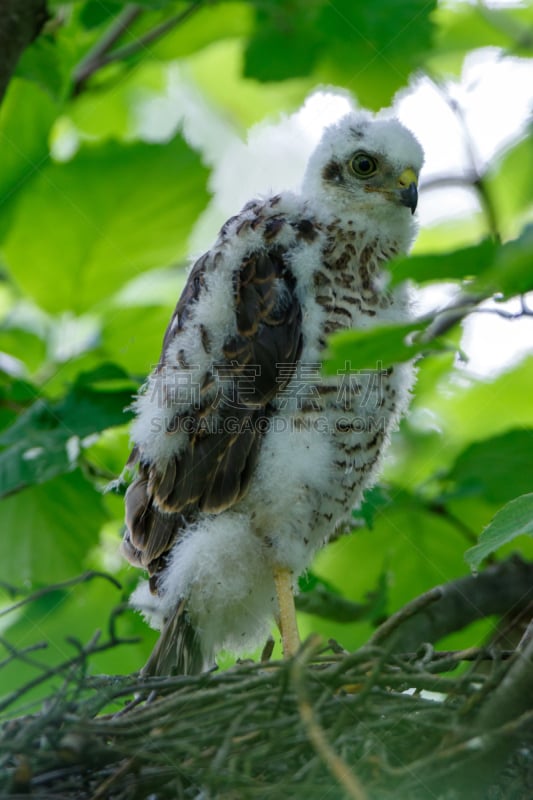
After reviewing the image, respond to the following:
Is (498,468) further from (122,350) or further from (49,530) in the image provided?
(49,530)

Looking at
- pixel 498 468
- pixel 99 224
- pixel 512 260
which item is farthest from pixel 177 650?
pixel 512 260

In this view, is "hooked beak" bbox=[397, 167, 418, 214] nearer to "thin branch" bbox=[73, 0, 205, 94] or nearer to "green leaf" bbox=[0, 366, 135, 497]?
"green leaf" bbox=[0, 366, 135, 497]

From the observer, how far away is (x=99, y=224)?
3.67 meters

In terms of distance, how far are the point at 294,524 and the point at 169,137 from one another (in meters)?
1.62

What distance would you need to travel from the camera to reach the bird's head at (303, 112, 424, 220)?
312 cm

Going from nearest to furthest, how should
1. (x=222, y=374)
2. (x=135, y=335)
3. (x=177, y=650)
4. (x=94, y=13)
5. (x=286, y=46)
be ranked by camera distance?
(x=222, y=374) → (x=177, y=650) → (x=135, y=335) → (x=94, y=13) → (x=286, y=46)

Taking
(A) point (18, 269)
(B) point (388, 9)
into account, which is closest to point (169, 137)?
(A) point (18, 269)

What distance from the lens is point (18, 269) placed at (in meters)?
3.72

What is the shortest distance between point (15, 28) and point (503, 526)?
78.8 inches

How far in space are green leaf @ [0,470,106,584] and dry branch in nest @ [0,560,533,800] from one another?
4.30ft

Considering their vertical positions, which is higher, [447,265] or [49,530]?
[447,265]

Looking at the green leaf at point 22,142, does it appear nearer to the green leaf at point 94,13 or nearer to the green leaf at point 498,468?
the green leaf at point 94,13

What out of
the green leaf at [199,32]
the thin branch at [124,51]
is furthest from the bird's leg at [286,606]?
the green leaf at [199,32]

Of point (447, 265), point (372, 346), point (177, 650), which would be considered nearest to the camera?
point (447, 265)
